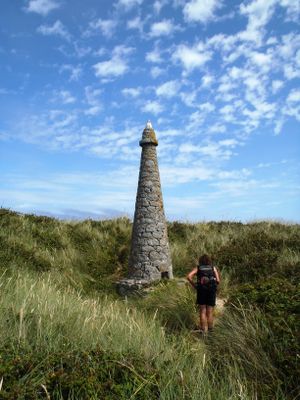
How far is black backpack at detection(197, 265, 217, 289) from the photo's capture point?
1026 centimetres

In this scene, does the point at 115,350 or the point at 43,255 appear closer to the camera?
the point at 115,350

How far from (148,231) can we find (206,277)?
477 cm

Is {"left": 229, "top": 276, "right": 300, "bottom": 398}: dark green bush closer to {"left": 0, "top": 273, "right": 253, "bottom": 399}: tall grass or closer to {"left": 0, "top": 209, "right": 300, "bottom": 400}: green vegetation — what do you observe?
{"left": 0, "top": 209, "right": 300, "bottom": 400}: green vegetation

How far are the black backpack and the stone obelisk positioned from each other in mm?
4257

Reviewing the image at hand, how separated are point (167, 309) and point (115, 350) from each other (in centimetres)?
568

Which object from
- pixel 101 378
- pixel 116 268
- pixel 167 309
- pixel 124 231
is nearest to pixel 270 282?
pixel 167 309

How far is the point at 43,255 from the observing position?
1655cm

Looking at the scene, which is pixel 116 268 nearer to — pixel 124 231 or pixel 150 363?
pixel 124 231

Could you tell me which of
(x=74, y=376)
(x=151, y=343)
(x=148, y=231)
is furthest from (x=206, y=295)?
(x=74, y=376)

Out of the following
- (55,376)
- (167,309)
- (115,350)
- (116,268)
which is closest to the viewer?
(55,376)

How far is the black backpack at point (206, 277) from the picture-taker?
33.7ft

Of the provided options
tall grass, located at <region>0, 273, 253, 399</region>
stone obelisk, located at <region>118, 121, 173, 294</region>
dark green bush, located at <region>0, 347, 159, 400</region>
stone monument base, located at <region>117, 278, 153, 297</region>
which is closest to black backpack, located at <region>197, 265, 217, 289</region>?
tall grass, located at <region>0, 273, 253, 399</region>

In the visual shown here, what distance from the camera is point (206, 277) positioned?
10406 mm

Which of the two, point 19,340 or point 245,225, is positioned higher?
point 245,225
